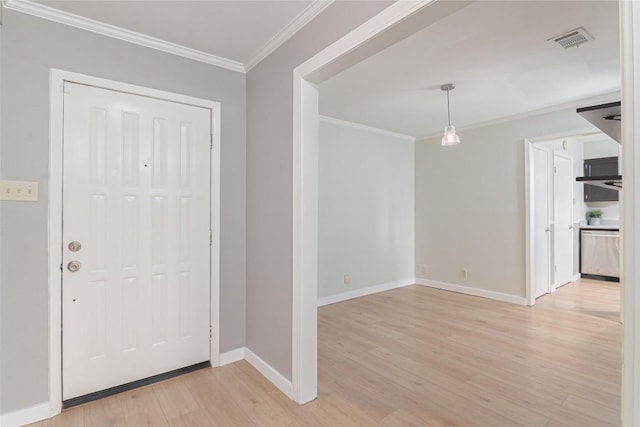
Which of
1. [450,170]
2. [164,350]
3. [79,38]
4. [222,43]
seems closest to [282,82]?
[222,43]

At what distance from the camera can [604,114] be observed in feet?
4.00

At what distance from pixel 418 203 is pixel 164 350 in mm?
4512

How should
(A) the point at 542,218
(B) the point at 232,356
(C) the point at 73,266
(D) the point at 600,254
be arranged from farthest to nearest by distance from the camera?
(D) the point at 600,254
(A) the point at 542,218
(B) the point at 232,356
(C) the point at 73,266

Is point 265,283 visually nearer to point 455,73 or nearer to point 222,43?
point 222,43

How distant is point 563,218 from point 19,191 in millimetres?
6845

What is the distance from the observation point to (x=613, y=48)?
2.55 metres

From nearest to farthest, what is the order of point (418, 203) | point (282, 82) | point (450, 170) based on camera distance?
1. point (282, 82)
2. point (450, 170)
3. point (418, 203)

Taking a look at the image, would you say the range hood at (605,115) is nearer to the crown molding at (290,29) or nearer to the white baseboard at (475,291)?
the crown molding at (290,29)

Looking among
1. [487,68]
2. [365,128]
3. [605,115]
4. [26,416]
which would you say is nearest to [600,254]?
[365,128]

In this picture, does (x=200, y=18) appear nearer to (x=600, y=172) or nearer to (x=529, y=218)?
(x=529, y=218)

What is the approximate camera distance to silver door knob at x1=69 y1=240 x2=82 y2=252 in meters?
2.15

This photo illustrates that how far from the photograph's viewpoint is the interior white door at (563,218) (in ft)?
16.8

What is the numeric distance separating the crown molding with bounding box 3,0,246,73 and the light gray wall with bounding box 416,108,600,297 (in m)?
3.66

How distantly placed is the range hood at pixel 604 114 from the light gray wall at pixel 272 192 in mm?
1359
